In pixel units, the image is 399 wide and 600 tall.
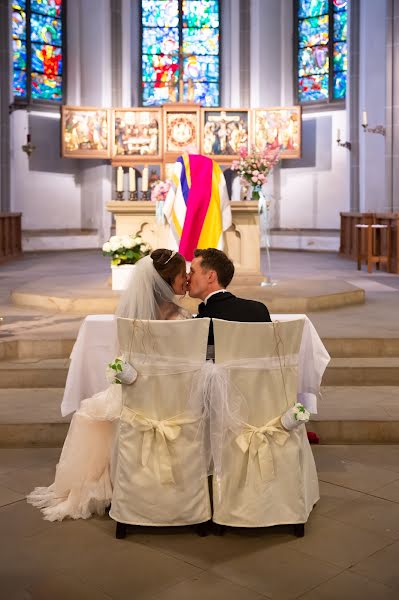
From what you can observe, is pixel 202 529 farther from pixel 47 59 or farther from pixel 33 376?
pixel 47 59

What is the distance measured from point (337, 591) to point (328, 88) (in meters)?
18.2

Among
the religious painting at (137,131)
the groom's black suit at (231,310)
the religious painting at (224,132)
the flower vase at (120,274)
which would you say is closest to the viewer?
the groom's black suit at (231,310)

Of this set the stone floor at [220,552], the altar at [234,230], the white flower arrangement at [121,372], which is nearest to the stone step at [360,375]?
the stone floor at [220,552]

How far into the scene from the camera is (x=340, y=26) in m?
20.2

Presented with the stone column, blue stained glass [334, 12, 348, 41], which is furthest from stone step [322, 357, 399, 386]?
blue stained glass [334, 12, 348, 41]

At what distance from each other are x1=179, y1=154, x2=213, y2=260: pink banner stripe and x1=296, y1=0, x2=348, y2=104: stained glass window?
11.3m

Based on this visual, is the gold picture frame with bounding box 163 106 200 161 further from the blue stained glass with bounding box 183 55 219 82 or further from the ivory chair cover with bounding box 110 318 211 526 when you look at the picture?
the ivory chair cover with bounding box 110 318 211 526

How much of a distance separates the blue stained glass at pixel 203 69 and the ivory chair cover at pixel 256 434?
1831 cm

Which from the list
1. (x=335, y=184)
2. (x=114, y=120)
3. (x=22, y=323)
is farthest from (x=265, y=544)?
(x=335, y=184)

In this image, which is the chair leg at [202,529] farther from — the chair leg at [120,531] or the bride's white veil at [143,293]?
the bride's white veil at [143,293]

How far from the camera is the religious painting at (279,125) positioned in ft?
59.4

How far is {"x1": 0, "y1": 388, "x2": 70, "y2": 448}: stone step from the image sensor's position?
211 inches

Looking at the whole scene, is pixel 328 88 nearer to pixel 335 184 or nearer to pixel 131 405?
pixel 335 184

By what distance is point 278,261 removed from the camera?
15.8 m
